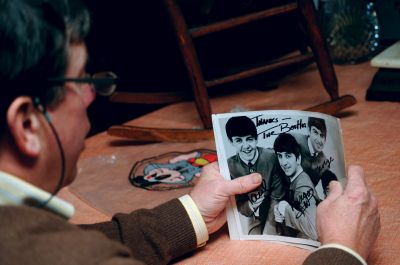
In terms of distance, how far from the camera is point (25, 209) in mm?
604

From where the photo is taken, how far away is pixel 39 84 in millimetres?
672

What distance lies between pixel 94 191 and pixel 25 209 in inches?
33.9

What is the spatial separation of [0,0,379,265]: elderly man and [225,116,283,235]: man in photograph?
158 mm

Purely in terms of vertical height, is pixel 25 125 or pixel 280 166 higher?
pixel 25 125

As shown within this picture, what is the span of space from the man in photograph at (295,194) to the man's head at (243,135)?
0.16 feet

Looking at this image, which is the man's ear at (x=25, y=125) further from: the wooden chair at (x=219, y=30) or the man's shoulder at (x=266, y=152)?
the wooden chair at (x=219, y=30)

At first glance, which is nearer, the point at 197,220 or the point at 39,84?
the point at 39,84

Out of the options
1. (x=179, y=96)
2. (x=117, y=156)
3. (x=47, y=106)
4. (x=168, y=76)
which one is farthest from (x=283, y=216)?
(x=168, y=76)

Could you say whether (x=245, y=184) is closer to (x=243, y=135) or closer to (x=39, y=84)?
(x=243, y=135)

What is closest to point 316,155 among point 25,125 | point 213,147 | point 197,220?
point 197,220

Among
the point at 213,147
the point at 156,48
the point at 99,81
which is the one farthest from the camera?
the point at 156,48

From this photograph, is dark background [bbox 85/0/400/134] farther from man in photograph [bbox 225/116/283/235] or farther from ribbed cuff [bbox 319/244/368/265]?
ribbed cuff [bbox 319/244/368/265]

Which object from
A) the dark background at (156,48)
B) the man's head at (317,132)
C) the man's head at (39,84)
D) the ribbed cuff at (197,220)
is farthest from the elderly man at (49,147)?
the dark background at (156,48)

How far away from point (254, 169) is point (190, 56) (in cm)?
66
